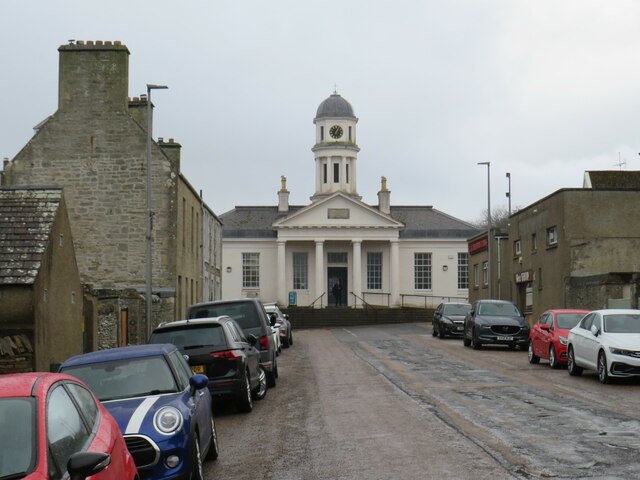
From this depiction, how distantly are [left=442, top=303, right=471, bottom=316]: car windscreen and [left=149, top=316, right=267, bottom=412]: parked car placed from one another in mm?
26307

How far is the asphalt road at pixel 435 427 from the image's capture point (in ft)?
33.0

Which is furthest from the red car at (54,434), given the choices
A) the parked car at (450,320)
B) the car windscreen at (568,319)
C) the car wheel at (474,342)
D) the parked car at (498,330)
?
the parked car at (450,320)

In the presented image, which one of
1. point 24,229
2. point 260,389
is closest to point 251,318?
point 260,389

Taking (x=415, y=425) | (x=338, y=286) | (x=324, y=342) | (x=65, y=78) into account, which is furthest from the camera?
(x=338, y=286)

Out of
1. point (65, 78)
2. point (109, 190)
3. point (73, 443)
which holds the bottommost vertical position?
point (73, 443)

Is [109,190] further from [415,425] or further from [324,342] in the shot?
[415,425]

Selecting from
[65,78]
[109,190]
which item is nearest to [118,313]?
[109,190]

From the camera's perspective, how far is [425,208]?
82312 millimetres

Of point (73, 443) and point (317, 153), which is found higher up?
point (317, 153)

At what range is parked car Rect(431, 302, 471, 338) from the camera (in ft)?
133

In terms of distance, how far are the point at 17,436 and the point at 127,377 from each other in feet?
17.5

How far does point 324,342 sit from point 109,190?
10793mm

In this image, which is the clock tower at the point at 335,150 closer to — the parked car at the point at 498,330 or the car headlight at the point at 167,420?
the parked car at the point at 498,330

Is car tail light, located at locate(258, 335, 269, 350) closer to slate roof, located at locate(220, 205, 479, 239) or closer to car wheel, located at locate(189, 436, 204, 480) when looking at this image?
car wheel, located at locate(189, 436, 204, 480)
